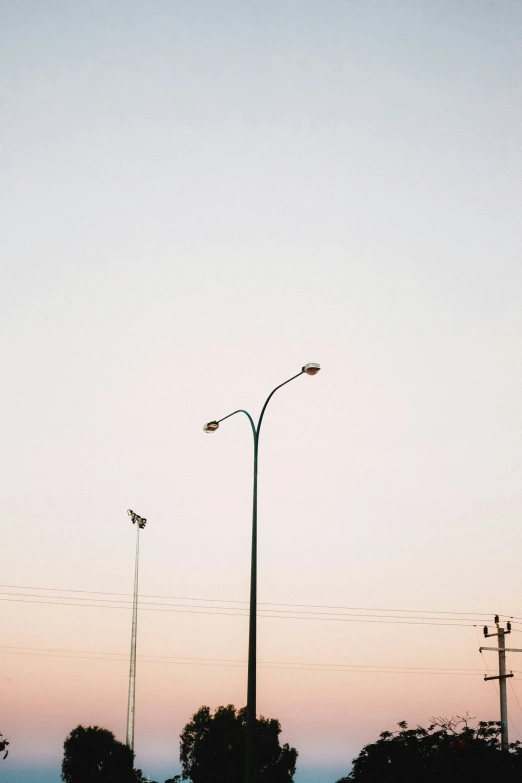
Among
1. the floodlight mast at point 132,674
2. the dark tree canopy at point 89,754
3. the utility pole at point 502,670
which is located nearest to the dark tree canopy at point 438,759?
the utility pole at point 502,670

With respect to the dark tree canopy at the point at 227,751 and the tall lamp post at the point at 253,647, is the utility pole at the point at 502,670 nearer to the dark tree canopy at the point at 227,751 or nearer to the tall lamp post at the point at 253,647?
the tall lamp post at the point at 253,647

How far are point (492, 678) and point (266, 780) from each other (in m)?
52.3

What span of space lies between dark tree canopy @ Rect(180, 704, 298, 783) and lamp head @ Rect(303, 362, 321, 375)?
259 ft

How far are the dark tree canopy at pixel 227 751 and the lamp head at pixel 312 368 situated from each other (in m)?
79.1

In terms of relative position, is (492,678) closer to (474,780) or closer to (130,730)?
(474,780)

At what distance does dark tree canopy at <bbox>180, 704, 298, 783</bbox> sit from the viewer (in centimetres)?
8912

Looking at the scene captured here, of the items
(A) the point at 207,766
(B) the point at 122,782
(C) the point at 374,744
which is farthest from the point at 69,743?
(C) the point at 374,744

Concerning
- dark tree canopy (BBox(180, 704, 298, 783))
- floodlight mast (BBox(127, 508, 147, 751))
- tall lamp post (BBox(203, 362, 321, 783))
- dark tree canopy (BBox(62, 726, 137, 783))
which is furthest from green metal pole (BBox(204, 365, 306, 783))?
dark tree canopy (BBox(180, 704, 298, 783))

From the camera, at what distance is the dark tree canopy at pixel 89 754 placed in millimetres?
77250

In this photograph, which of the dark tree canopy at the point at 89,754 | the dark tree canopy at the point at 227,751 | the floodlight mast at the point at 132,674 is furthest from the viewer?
the dark tree canopy at the point at 227,751

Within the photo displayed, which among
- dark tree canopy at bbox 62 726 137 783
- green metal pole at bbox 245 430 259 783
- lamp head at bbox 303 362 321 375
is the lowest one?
dark tree canopy at bbox 62 726 137 783

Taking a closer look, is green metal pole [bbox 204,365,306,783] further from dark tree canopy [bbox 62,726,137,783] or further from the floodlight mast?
dark tree canopy [bbox 62,726,137,783]

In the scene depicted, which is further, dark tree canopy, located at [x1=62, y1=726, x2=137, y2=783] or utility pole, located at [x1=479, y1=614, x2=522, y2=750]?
dark tree canopy, located at [x1=62, y1=726, x2=137, y2=783]

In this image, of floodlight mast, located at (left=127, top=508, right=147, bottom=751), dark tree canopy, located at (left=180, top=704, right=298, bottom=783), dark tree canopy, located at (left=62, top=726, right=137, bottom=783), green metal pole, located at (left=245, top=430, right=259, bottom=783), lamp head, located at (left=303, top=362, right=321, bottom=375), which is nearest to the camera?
green metal pole, located at (left=245, top=430, right=259, bottom=783)
